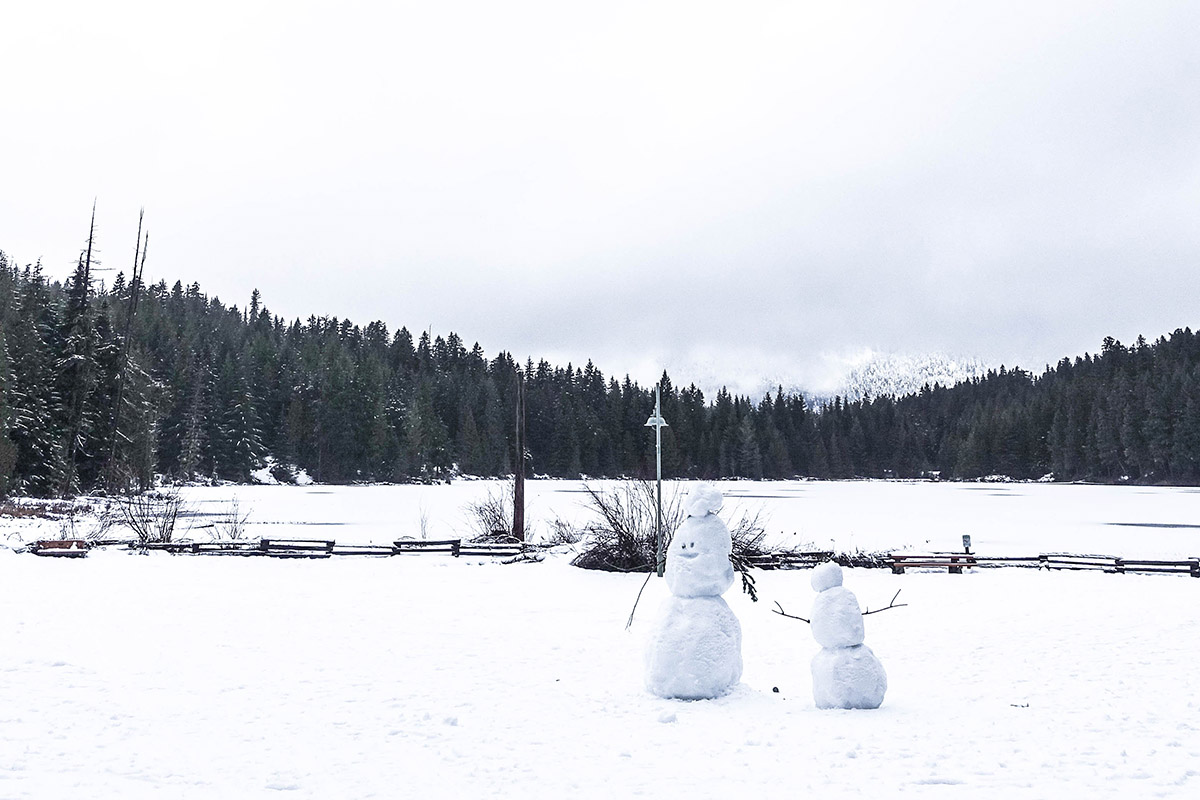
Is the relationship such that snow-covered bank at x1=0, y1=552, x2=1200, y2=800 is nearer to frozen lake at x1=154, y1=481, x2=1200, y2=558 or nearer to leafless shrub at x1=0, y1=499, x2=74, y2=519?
frozen lake at x1=154, y1=481, x2=1200, y2=558

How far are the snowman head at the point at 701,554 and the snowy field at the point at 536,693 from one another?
1.39 m

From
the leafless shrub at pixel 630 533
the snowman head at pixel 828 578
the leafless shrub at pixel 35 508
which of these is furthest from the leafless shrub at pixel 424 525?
the snowman head at pixel 828 578

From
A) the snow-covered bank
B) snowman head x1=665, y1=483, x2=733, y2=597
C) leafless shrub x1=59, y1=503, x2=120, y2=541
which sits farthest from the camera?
leafless shrub x1=59, y1=503, x2=120, y2=541

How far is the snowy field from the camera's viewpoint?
22.8 feet

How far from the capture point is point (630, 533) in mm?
23359

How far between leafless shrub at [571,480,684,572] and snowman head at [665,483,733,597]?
1226 cm

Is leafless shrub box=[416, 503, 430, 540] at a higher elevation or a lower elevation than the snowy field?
higher

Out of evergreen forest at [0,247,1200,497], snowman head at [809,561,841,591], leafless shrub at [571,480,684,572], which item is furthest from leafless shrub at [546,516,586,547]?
evergreen forest at [0,247,1200,497]

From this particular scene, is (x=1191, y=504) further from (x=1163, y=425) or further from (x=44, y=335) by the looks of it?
(x=44, y=335)

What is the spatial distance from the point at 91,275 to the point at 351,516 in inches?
957

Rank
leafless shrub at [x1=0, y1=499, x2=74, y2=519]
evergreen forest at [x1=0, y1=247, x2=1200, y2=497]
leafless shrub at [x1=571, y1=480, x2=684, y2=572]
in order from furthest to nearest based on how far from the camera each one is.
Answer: evergreen forest at [x1=0, y1=247, x2=1200, y2=497]
leafless shrub at [x1=0, y1=499, x2=74, y2=519]
leafless shrub at [x1=571, y1=480, x2=684, y2=572]

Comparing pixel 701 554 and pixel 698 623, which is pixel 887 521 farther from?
pixel 698 623

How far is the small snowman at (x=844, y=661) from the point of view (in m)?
8.99

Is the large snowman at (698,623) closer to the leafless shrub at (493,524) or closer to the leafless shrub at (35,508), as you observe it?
the leafless shrub at (493,524)
